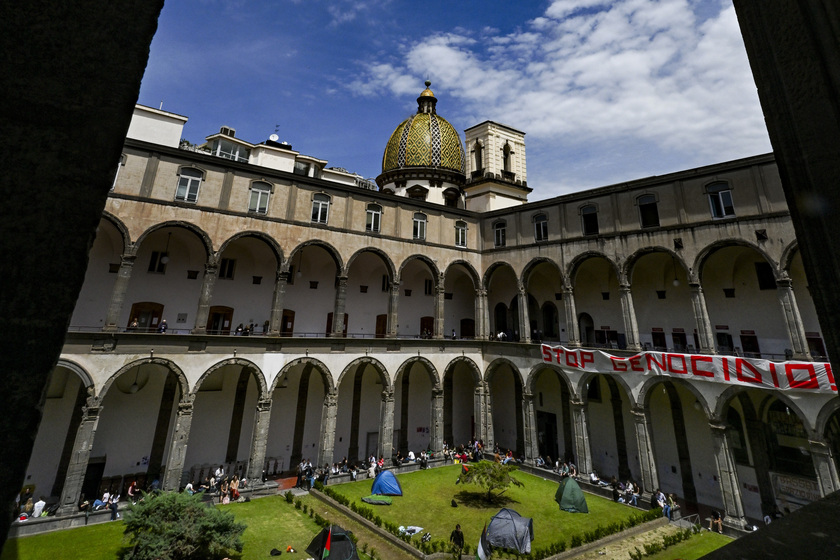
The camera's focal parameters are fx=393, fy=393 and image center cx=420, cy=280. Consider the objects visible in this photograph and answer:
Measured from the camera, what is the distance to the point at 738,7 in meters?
2.46

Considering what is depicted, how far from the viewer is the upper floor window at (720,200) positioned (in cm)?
1858

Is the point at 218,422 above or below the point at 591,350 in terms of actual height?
below

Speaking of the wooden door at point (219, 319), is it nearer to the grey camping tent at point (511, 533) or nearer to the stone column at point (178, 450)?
the stone column at point (178, 450)

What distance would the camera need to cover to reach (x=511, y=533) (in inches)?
540

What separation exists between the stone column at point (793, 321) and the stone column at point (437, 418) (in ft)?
55.8

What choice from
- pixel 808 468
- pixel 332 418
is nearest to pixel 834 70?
pixel 332 418

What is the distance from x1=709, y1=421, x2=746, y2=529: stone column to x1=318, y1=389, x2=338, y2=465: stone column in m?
18.0

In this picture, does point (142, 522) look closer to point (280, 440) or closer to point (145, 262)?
point (280, 440)

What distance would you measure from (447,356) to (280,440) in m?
11.1

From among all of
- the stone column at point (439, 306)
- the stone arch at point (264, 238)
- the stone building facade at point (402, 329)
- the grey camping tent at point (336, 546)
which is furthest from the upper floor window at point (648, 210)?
the grey camping tent at point (336, 546)

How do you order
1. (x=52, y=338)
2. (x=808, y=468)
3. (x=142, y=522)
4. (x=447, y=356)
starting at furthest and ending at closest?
(x=447, y=356), (x=808, y=468), (x=142, y=522), (x=52, y=338)

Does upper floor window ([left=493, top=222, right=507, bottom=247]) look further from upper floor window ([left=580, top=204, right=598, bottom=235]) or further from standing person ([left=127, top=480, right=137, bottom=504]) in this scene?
standing person ([left=127, top=480, right=137, bottom=504])

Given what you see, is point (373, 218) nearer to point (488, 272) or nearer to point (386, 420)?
point (488, 272)

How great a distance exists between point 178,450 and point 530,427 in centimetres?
1853
